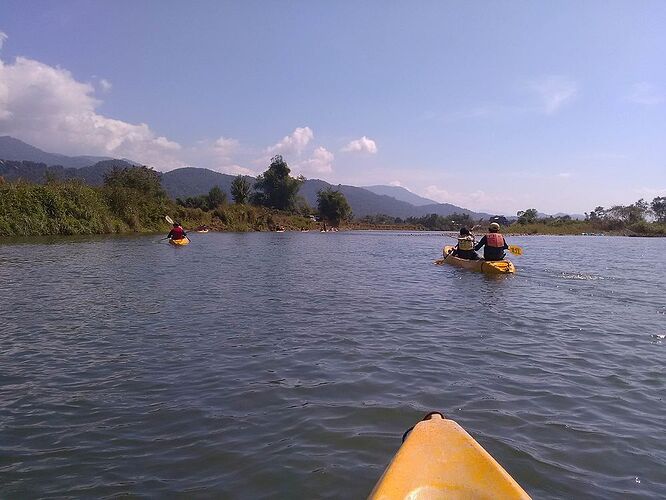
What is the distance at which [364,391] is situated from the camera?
19.8 feet

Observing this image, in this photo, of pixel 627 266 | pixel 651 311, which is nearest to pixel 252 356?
pixel 651 311

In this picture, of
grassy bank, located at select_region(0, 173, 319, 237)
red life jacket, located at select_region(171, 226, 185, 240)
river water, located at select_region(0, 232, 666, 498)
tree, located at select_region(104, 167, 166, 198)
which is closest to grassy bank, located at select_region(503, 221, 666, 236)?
grassy bank, located at select_region(0, 173, 319, 237)

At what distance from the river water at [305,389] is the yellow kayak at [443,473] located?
0.70m

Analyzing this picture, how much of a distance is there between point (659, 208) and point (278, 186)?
87.5m

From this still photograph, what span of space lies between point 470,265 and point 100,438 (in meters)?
17.2

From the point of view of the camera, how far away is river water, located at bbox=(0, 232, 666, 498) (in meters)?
4.13

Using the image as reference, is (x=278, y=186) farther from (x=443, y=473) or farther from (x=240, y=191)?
(x=443, y=473)

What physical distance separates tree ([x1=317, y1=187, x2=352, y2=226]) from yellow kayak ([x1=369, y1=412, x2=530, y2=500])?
8314 centimetres

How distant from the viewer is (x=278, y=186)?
86.4 meters

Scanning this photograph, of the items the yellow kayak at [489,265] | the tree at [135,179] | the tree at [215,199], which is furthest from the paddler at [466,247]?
the tree at [215,199]

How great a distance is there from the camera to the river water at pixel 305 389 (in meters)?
4.13

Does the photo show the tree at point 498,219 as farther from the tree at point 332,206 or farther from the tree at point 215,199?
the tree at point 332,206

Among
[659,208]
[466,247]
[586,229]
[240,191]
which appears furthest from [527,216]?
[466,247]

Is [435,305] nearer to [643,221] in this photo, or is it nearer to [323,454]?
[323,454]
